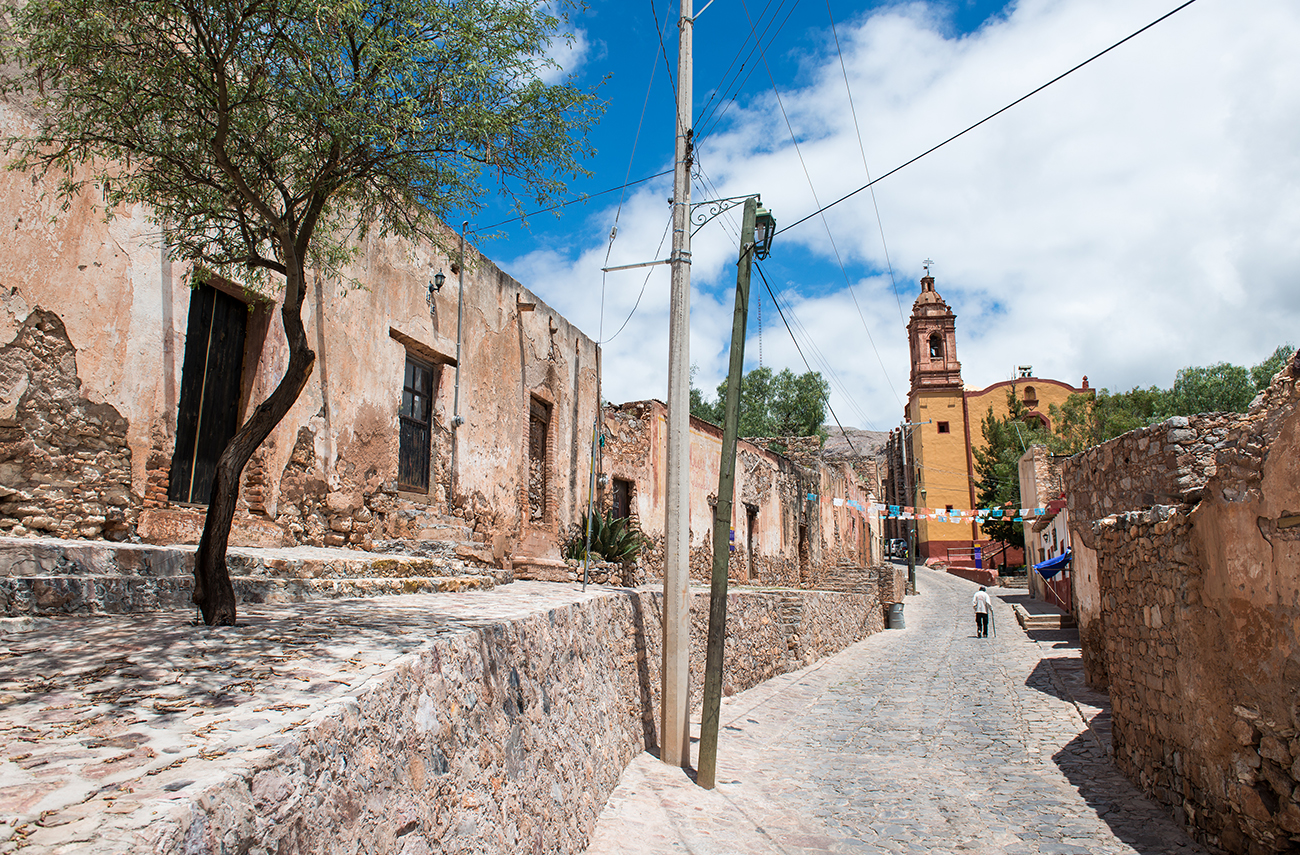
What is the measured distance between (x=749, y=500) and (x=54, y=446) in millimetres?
17465

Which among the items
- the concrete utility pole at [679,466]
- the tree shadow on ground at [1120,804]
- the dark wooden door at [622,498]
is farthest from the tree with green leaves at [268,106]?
Answer: the dark wooden door at [622,498]

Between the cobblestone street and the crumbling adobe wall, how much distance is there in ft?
14.0

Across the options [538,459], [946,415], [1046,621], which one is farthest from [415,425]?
[946,415]

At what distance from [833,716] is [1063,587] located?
11.3 m

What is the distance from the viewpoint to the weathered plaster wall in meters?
4.19

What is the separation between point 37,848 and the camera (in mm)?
1632

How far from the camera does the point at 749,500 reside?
2142 cm

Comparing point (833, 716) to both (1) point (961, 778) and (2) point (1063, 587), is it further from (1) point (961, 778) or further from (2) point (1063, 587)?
(2) point (1063, 587)

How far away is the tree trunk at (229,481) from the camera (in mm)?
3994

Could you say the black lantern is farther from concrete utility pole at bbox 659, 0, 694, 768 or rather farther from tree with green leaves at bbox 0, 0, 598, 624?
tree with green leaves at bbox 0, 0, 598, 624

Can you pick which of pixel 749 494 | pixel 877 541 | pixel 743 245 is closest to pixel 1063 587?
pixel 749 494

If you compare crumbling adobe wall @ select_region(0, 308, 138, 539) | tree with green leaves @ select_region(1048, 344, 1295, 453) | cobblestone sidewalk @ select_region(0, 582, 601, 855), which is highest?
tree with green leaves @ select_region(1048, 344, 1295, 453)

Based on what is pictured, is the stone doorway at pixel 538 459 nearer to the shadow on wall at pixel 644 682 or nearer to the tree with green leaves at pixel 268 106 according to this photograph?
the shadow on wall at pixel 644 682

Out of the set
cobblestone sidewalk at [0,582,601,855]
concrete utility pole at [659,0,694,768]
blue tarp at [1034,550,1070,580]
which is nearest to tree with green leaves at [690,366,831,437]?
blue tarp at [1034,550,1070,580]
